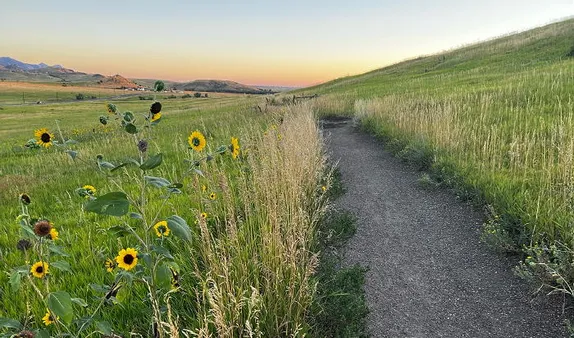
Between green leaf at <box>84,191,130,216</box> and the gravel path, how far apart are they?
244cm

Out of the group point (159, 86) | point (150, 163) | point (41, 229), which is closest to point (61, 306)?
point (41, 229)

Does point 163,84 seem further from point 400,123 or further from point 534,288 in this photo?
point 400,123

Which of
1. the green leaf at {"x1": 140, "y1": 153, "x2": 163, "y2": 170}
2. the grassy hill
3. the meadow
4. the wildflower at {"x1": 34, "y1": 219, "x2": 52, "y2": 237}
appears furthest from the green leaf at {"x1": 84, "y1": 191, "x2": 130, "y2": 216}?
the grassy hill

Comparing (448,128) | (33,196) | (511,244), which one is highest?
(448,128)

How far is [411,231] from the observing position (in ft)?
15.8

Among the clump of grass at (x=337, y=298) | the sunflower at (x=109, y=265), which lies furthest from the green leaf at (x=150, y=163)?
the clump of grass at (x=337, y=298)

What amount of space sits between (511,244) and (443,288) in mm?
1105

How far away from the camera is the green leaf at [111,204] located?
1.47 metres

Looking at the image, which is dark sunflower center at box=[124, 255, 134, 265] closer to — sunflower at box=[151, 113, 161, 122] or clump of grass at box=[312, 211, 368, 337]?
sunflower at box=[151, 113, 161, 122]

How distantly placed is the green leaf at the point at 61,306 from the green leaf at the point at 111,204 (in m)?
→ 0.37

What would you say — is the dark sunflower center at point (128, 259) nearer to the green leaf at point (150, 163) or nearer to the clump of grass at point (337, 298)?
the green leaf at point (150, 163)

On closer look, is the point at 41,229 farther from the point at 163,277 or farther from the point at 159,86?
the point at 159,86

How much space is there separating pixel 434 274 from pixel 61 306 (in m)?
3.62

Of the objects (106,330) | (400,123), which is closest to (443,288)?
(106,330)
